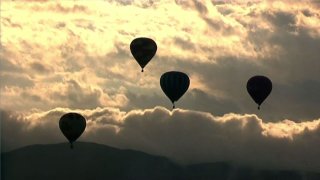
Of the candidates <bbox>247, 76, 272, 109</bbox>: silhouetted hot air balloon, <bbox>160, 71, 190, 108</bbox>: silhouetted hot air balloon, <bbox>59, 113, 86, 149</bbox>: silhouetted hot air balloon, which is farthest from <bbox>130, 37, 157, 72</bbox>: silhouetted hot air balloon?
<bbox>59, 113, 86, 149</bbox>: silhouetted hot air balloon

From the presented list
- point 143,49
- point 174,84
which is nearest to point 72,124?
point 174,84

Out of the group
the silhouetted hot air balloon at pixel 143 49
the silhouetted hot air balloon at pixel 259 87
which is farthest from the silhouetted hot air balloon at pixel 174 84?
the silhouetted hot air balloon at pixel 259 87

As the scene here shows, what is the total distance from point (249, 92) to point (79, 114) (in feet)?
92.1

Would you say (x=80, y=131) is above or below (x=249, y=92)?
below

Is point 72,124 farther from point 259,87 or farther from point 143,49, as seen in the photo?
point 259,87

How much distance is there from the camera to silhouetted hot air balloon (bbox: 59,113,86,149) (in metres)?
151

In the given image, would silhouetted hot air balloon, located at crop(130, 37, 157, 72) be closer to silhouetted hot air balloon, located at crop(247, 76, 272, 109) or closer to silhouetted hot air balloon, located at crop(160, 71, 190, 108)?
silhouetted hot air balloon, located at crop(160, 71, 190, 108)

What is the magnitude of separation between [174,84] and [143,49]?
306 inches

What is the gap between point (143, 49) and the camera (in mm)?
141375

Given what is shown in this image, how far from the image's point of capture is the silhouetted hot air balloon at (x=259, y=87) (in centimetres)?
14488

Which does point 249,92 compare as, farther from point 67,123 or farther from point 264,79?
point 67,123

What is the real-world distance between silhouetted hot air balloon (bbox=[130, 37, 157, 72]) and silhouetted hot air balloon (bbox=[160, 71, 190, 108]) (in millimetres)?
6250

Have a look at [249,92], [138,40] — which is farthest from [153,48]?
[249,92]

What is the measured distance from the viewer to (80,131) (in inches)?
5945
